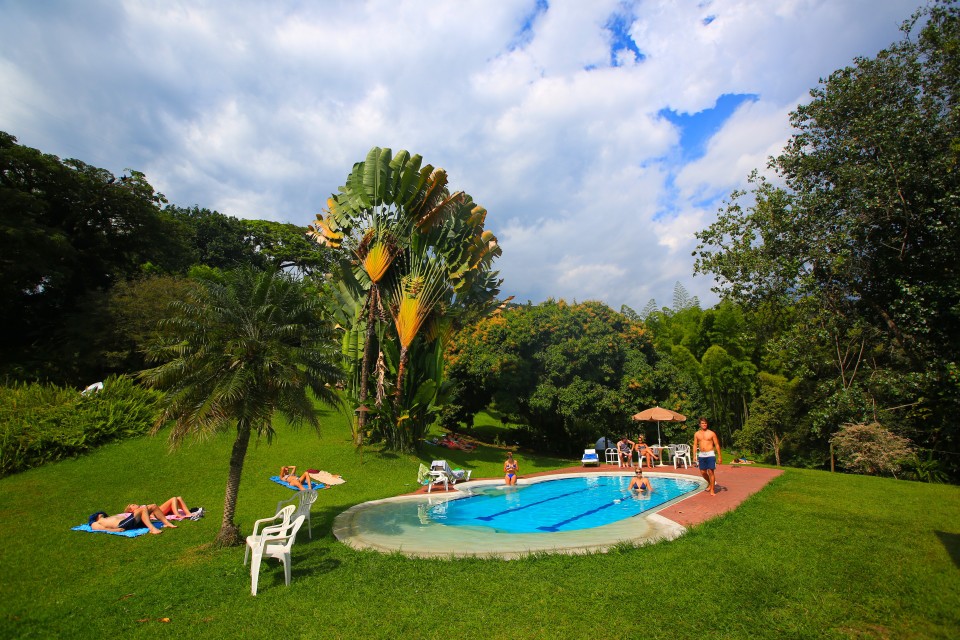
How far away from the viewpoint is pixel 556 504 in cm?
1257

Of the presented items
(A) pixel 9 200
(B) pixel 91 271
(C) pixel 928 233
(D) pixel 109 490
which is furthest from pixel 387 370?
(B) pixel 91 271

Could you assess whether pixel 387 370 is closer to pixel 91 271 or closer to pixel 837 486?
pixel 837 486

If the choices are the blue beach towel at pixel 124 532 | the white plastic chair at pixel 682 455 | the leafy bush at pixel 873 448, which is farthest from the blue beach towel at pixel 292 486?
the leafy bush at pixel 873 448

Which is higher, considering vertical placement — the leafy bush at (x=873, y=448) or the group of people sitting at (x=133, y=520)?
the leafy bush at (x=873, y=448)

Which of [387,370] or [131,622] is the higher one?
[387,370]

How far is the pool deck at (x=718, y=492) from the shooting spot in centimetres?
823

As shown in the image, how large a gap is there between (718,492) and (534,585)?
296 inches

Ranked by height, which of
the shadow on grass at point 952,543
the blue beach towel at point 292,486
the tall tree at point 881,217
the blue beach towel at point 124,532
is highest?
the tall tree at point 881,217

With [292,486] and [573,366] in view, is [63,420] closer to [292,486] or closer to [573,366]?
[292,486]

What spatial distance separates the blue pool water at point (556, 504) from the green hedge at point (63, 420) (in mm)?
7979

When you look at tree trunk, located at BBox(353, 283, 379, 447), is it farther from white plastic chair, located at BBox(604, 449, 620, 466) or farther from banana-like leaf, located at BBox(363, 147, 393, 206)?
white plastic chair, located at BBox(604, 449, 620, 466)

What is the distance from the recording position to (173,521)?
29.2ft

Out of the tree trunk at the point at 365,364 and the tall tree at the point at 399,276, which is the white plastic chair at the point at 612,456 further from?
the tree trunk at the point at 365,364

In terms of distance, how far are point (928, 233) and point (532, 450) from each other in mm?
19376
